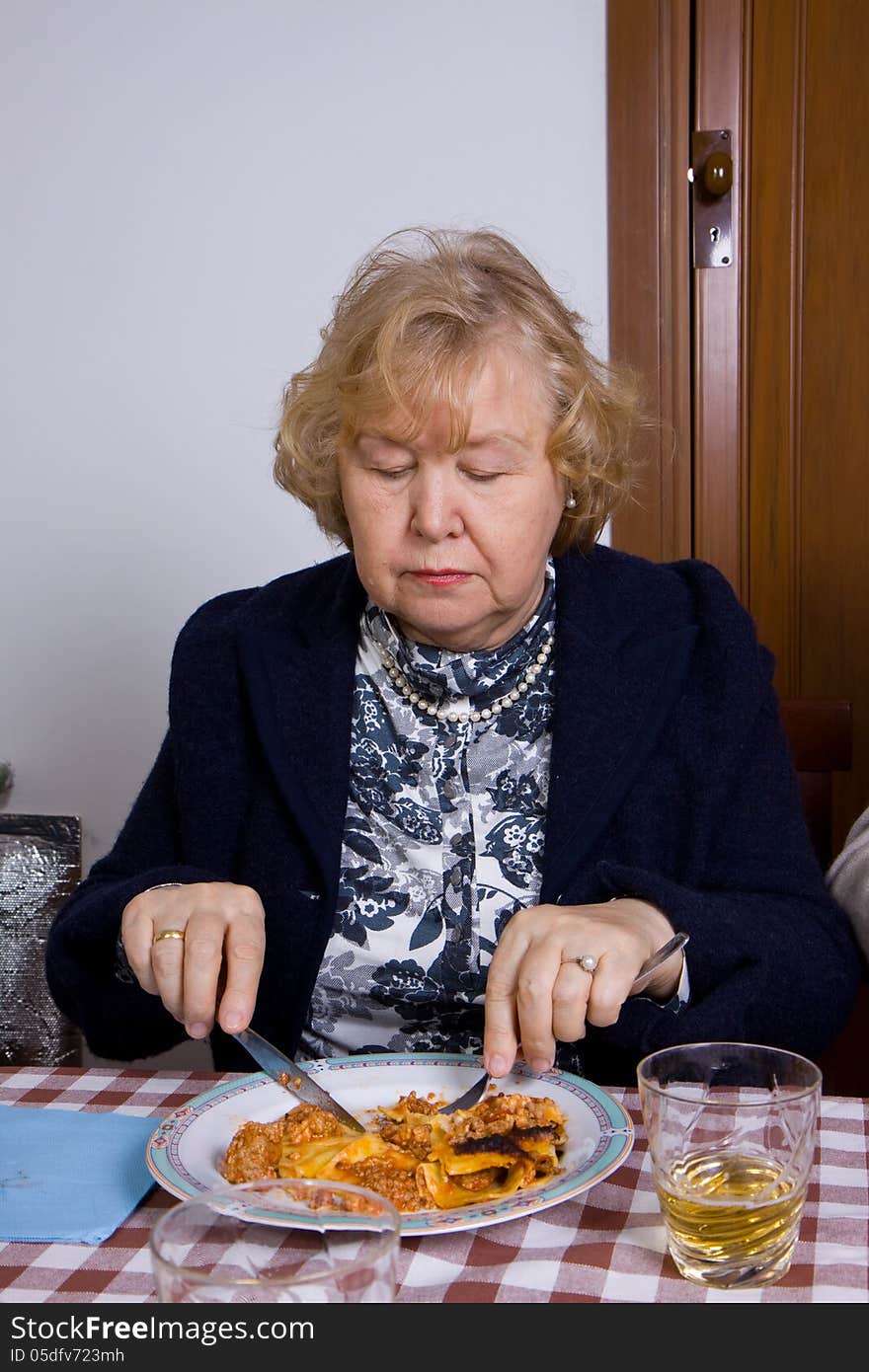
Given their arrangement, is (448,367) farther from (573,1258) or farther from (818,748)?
(573,1258)

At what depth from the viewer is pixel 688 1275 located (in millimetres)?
742

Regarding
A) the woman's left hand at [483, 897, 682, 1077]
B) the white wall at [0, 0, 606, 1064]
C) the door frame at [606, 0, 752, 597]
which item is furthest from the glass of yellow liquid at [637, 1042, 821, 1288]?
the white wall at [0, 0, 606, 1064]

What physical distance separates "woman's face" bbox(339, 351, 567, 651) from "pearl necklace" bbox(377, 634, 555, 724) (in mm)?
100

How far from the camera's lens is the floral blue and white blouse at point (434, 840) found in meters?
1.35

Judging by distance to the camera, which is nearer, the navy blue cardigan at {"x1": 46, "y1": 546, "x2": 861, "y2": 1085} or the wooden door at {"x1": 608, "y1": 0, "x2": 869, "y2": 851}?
the navy blue cardigan at {"x1": 46, "y1": 546, "x2": 861, "y2": 1085}

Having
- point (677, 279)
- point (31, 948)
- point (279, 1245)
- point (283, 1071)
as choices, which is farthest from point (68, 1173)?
point (677, 279)

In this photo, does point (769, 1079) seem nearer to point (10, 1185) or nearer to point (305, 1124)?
point (305, 1124)

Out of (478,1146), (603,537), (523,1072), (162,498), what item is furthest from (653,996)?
(162,498)

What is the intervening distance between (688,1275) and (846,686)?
5.27ft

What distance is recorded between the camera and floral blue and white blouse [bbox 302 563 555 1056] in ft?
4.44

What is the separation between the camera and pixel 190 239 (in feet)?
7.58

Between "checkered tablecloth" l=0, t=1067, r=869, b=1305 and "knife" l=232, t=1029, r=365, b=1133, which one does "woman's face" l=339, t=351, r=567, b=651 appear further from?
"checkered tablecloth" l=0, t=1067, r=869, b=1305

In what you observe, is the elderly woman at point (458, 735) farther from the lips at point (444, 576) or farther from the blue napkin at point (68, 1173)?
the blue napkin at point (68, 1173)

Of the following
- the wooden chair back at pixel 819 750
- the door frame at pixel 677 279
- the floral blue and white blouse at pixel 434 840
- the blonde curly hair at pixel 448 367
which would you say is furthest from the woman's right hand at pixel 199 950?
Answer: the door frame at pixel 677 279
